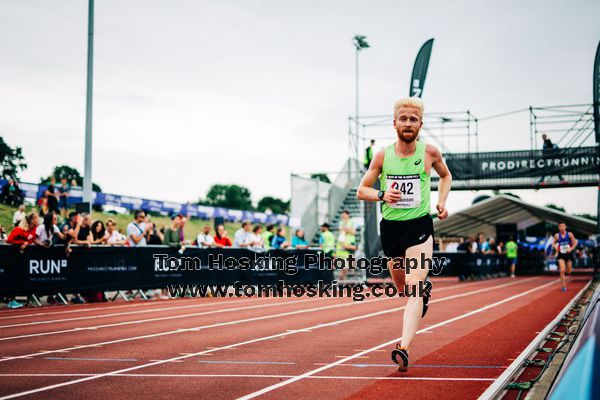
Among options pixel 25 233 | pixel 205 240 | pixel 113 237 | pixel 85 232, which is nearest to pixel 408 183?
pixel 25 233

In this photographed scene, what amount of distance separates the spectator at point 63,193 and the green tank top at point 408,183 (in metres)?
17.6

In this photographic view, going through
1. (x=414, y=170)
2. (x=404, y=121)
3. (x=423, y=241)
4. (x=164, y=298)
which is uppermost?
(x=404, y=121)

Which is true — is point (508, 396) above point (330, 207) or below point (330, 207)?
below

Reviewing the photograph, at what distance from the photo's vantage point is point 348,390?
18.0 ft

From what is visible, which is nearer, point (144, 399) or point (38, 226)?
point (144, 399)

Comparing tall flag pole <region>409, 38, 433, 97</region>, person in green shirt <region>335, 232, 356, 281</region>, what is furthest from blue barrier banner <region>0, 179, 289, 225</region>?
tall flag pole <region>409, 38, 433, 97</region>

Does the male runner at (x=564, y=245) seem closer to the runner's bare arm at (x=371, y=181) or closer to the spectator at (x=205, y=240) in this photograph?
the spectator at (x=205, y=240)

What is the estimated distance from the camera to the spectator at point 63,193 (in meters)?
22.9

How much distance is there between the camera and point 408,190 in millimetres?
6418

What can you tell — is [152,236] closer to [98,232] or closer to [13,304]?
[98,232]

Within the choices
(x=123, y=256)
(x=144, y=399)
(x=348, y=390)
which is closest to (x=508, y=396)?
(x=348, y=390)

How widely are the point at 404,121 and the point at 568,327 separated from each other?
184 inches

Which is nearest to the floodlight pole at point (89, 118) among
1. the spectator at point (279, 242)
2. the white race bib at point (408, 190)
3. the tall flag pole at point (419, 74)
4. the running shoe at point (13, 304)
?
the running shoe at point (13, 304)

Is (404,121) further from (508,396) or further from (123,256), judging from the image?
(123,256)
